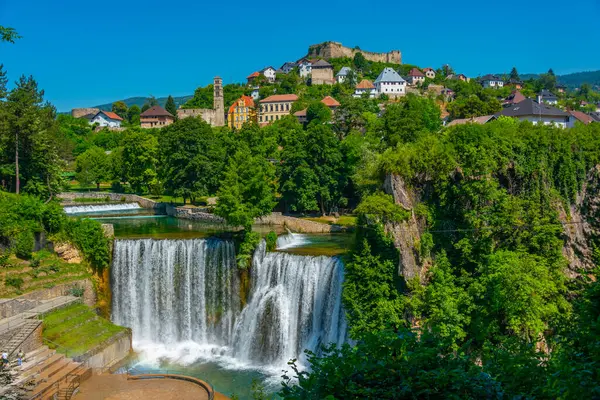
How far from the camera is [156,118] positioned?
10419 centimetres

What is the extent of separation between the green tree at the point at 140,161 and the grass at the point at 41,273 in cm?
2711

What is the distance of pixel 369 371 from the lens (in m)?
7.81

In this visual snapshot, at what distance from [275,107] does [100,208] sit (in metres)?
55.4

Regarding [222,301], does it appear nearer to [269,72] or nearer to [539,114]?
[539,114]

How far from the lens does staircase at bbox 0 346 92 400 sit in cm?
1723

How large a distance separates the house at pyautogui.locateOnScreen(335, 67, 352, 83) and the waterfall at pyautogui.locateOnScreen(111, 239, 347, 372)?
91.5m

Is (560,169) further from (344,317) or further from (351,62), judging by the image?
(351,62)

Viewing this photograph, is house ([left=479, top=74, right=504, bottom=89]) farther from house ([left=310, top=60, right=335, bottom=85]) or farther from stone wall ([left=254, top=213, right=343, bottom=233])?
stone wall ([left=254, top=213, right=343, bottom=233])

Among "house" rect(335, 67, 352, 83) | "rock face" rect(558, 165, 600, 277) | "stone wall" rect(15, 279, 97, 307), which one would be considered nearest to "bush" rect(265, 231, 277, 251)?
"stone wall" rect(15, 279, 97, 307)

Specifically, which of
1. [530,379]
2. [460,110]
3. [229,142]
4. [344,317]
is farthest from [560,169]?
[460,110]

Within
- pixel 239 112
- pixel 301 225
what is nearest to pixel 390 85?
pixel 239 112

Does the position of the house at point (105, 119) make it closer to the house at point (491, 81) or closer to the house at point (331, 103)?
the house at point (331, 103)

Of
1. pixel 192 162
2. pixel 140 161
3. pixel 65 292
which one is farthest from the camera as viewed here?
pixel 140 161

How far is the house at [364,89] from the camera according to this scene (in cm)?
10154
